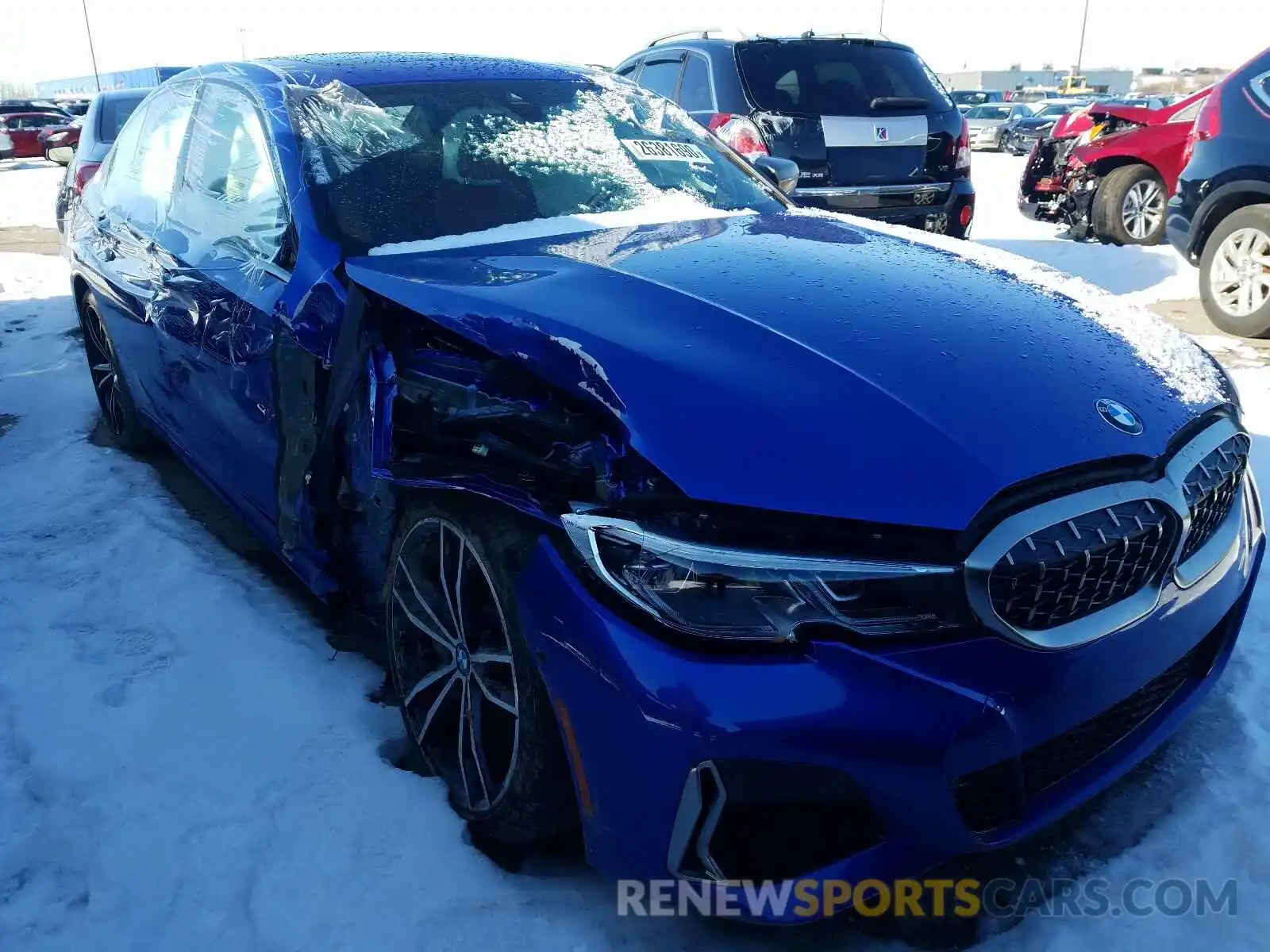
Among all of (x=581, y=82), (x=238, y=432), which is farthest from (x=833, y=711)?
(x=581, y=82)

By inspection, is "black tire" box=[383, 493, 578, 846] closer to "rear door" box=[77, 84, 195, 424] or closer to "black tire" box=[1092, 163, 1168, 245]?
"rear door" box=[77, 84, 195, 424]

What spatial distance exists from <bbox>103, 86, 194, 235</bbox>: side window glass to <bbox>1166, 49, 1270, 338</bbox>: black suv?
5469mm

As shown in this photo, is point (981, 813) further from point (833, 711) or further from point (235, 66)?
point (235, 66)

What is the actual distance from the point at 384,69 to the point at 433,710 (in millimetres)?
1944

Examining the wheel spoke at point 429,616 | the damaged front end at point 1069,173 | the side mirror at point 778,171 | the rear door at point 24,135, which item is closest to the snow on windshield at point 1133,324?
the side mirror at point 778,171

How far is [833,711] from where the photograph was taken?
1416 mm

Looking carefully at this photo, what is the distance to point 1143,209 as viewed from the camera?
8.20 meters

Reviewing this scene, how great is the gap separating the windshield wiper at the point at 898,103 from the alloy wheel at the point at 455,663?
210 inches

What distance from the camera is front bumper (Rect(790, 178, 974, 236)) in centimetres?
611

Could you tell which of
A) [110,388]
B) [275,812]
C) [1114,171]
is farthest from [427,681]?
[1114,171]

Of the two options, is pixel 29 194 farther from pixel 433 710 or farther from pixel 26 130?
pixel 433 710

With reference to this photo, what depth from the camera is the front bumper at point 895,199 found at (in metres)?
6.11

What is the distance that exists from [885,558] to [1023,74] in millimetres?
84490

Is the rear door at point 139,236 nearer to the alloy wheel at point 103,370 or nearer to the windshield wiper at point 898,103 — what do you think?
the alloy wheel at point 103,370
